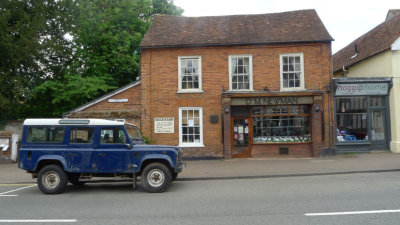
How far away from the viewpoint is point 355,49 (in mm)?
19578

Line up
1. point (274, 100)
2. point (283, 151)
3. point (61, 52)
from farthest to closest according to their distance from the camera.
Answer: point (61, 52) → point (283, 151) → point (274, 100)

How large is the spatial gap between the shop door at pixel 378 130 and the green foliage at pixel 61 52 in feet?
49.0

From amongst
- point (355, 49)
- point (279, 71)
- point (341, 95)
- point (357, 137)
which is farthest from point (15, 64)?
point (355, 49)

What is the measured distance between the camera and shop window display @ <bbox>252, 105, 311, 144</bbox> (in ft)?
48.0

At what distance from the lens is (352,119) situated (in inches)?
589

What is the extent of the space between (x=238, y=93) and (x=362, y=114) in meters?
6.78

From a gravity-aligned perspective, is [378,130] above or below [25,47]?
below

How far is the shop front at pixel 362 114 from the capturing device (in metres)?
14.5

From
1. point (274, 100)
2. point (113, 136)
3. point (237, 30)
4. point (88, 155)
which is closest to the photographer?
point (88, 155)

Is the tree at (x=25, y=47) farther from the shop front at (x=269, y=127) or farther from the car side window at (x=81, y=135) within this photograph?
the shop front at (x=269, y=127)

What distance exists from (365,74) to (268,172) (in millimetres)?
10493

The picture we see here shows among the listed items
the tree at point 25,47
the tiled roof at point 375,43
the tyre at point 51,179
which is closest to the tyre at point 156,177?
the tyre at point 51,179

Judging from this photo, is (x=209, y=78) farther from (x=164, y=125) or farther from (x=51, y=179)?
(x=51, y=179)

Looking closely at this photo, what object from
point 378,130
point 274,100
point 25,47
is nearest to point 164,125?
point 274,100
